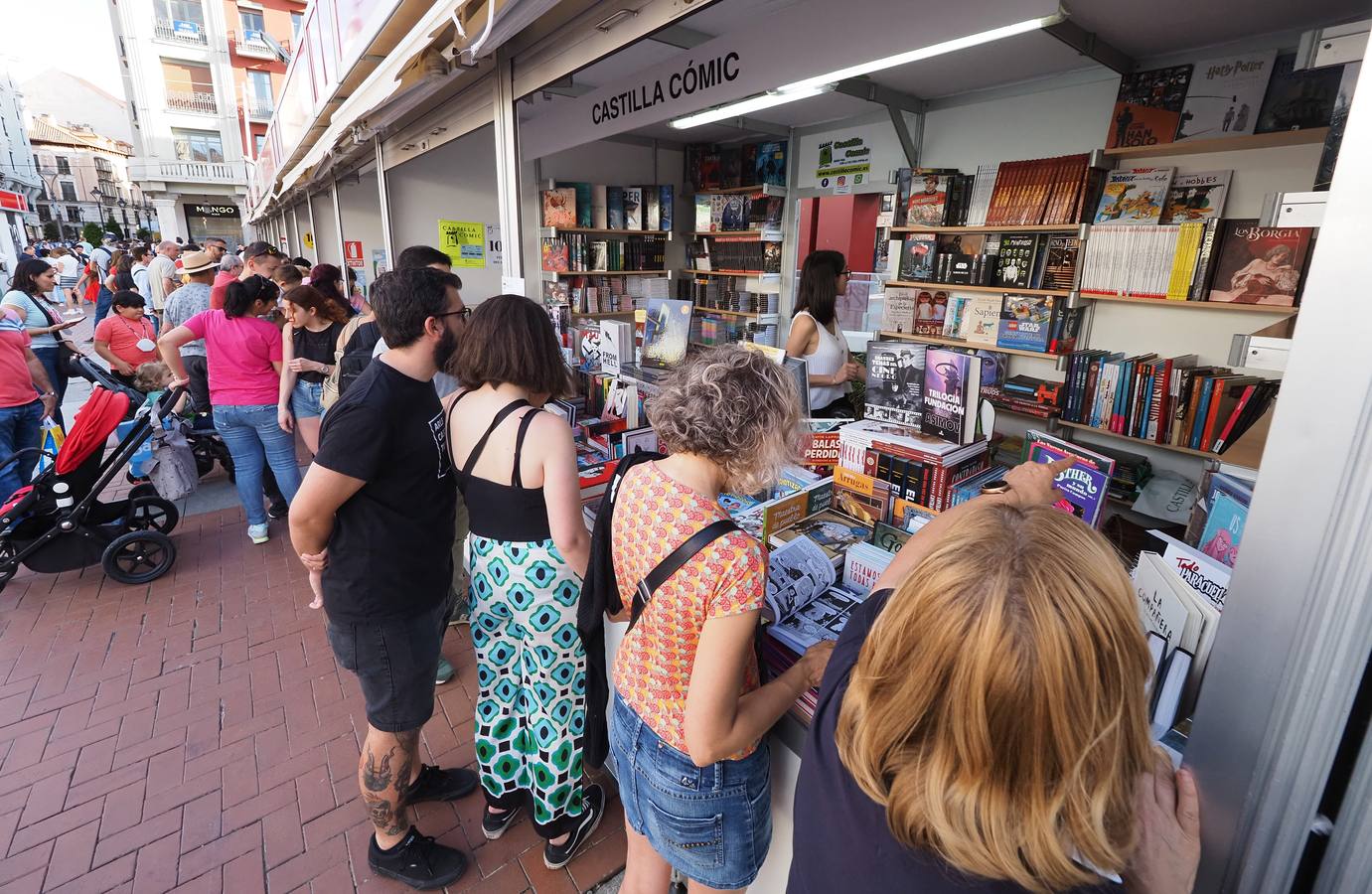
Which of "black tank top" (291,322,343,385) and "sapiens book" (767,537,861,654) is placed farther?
"black tank top" (291,322,343,385)

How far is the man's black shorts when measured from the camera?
1.71 metres

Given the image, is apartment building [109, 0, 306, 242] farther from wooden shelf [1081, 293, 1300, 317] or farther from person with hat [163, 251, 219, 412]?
wooden shelf [1081, 293, 1300, 317]

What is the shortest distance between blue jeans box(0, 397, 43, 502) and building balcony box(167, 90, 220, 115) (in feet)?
83.0

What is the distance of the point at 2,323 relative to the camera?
13.3 feet

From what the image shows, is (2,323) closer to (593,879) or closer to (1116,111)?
(593,879)

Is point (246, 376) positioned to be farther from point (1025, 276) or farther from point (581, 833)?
point (1025, 276)

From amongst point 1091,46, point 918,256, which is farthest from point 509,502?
point 918,256

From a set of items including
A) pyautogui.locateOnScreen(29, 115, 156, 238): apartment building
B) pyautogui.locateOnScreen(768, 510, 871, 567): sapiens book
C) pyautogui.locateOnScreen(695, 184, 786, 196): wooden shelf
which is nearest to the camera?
pyautogui.locateOnScreen(768, 510, 871, 567): sapiens book

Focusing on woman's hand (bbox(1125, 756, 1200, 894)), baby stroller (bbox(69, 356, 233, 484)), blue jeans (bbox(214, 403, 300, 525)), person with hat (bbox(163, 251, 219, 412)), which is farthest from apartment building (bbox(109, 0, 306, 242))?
woman's hand (bbox(1125, 756, 1200, 894))

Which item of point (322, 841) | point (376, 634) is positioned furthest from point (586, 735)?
point (322, 841)

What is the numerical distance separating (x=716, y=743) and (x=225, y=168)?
27.1 meters

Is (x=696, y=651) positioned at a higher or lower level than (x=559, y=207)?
lower

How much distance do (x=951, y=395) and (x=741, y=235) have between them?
15.5 ft

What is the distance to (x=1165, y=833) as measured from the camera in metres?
0.75
